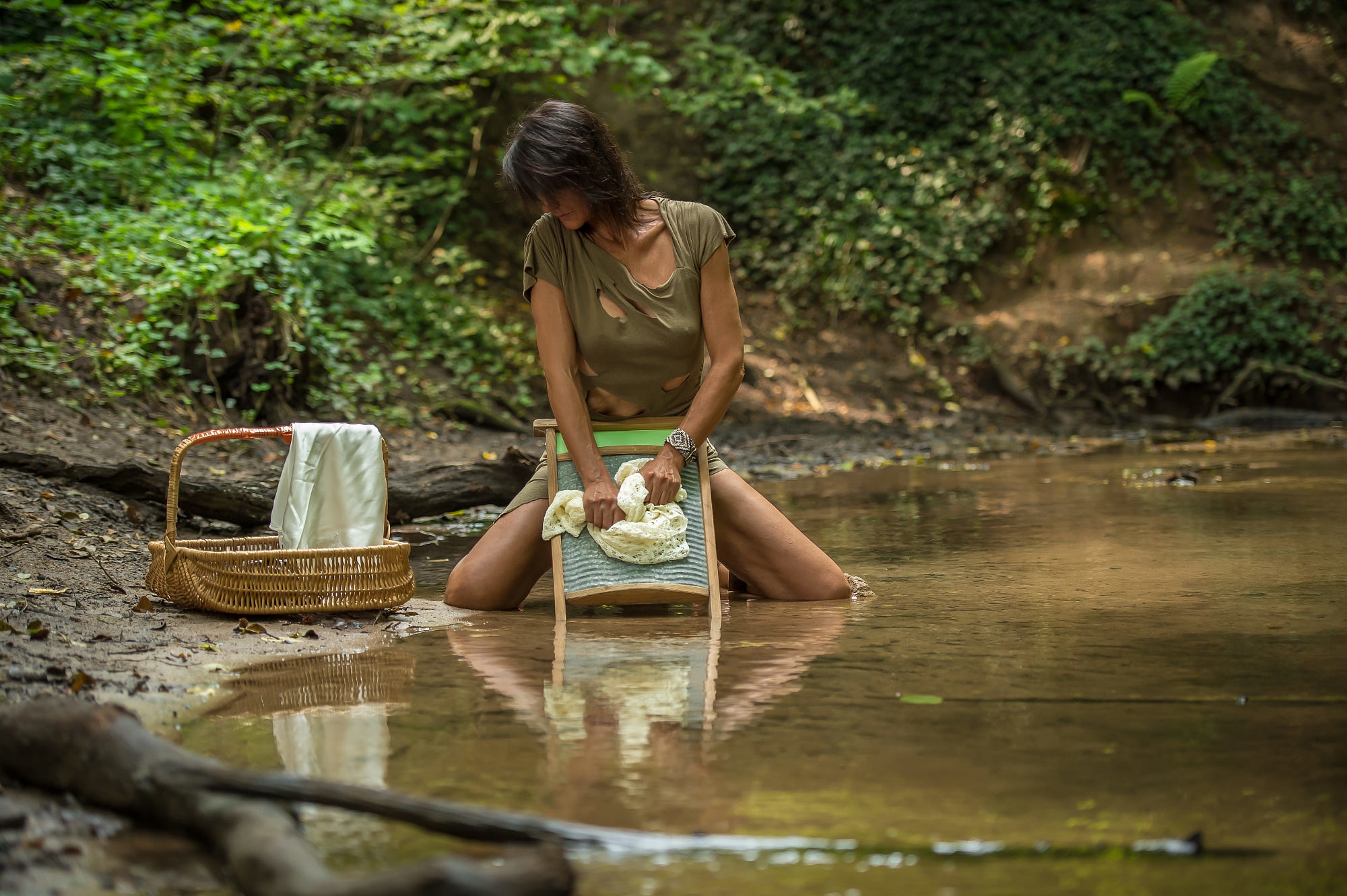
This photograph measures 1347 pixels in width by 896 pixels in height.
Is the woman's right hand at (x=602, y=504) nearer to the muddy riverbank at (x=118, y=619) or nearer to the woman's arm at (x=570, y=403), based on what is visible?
the woman's arm at (x=570, y=403)

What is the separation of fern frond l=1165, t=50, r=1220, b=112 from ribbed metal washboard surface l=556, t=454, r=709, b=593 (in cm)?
1023

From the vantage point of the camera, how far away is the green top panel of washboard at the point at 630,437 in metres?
3.81

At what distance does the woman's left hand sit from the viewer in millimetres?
3613

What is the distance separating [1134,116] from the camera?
1220 cm

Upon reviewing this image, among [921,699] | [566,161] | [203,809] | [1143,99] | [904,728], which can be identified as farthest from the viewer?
[1143,99]

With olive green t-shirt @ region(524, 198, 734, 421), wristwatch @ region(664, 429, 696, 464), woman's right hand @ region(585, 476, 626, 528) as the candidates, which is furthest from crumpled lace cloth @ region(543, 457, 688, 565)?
olive green t-shirt @ region(524, 198, 734, 421)

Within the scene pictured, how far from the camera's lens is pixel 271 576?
3.34 metres

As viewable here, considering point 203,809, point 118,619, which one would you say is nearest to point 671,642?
point 118,619

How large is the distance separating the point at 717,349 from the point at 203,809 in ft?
7.70

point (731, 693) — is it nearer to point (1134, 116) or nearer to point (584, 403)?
point (584, 403)

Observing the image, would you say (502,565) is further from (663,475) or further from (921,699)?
(921,699)

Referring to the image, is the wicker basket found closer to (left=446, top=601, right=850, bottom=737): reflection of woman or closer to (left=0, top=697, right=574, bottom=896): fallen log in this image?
(left=446, top=601, right=850, bottom=737): reflection of woman

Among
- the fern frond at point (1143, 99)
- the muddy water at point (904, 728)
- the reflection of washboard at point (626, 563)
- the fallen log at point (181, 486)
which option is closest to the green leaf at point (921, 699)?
the muddy water at point (904, 728)

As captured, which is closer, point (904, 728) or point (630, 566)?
point (904, 728)
